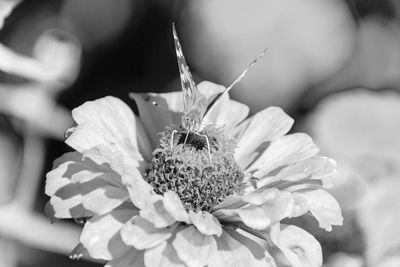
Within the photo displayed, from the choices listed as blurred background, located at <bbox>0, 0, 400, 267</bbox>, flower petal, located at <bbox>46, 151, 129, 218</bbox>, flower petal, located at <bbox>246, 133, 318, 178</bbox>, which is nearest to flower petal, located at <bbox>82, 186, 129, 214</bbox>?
flower petal, located at <bbox>46, 151, 129, 218</bbox>

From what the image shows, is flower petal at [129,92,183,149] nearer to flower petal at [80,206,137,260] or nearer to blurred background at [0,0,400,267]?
flower petal at [80,206,137,260]

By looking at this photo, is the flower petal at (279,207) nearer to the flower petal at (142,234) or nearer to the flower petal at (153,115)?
the flower petal at (142,234)

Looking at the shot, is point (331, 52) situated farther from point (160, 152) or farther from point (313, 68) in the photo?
point (160, 152)

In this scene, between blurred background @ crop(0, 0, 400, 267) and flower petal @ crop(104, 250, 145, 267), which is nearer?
flower petal @ crop(104, 250, 145, 267)

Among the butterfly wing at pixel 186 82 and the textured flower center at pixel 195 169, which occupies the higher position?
the butterfly wing at pixel 186 82

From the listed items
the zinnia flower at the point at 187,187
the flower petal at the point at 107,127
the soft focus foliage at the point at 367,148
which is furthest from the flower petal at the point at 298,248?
the soft focus foliage at the point at 367,148

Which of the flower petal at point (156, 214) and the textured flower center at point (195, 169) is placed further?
the textured flower center at point (195, 169)

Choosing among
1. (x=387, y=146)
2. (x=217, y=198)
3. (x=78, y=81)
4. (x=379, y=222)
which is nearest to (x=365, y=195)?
(x=379, y=222)
